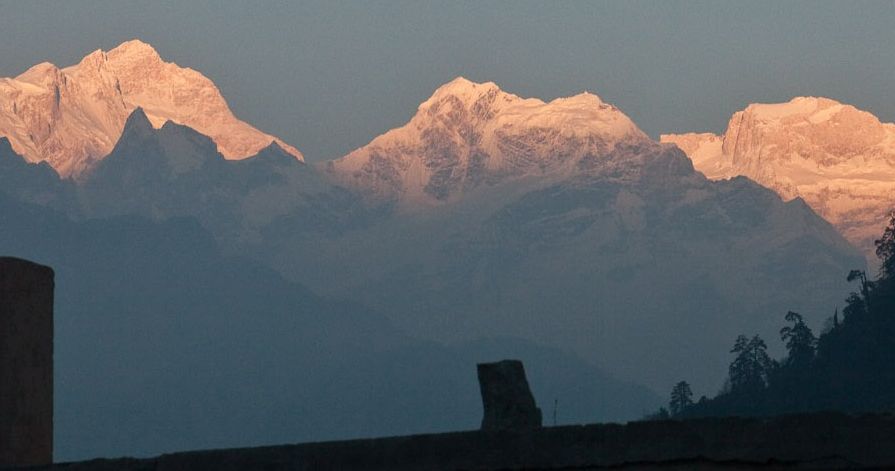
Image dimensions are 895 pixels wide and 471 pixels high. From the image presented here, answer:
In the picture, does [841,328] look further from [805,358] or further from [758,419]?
[758,419]

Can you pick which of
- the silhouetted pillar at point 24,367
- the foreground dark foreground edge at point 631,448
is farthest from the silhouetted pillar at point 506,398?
the silhouetted pillar at point 24,367

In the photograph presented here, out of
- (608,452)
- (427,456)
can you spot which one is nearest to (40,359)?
(427,456)

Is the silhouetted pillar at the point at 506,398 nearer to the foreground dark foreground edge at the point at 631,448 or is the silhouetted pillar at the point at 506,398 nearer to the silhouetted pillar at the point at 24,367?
the foreground dark foreground edge at the point at 631,448

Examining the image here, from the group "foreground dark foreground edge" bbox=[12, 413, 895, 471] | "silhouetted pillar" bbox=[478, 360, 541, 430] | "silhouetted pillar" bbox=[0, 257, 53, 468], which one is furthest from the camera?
"silhouetted pillar" bbox=[0, 257, 53, 468]

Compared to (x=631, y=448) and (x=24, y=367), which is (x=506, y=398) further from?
(x=24, y=367)

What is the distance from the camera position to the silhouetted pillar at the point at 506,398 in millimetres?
7582

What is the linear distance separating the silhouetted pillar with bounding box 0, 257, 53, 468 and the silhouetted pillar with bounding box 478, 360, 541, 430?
6.69 feet

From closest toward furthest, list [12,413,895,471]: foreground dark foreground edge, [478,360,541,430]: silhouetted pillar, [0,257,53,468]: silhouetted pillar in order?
1. [12,413,895,471]: foreground dark foreground edge
2. [478,360,541,430]: silhouetted pillar
3. [0,257,53,468]: silhouetted pillar

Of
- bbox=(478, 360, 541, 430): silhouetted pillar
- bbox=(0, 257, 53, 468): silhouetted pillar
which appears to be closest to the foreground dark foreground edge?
bbox=(478, 360, 541, 430): silhouetted pillar

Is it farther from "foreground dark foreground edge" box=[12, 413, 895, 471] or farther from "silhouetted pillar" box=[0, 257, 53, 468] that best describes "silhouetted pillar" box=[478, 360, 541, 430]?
"silhouetted pillar" box=[0, 257, 53, 468]

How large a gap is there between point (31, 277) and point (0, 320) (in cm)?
24

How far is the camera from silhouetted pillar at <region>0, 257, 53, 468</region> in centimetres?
856

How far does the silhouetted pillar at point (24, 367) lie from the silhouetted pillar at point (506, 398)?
6.69ft

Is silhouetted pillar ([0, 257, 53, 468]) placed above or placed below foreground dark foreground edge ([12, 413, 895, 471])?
above
